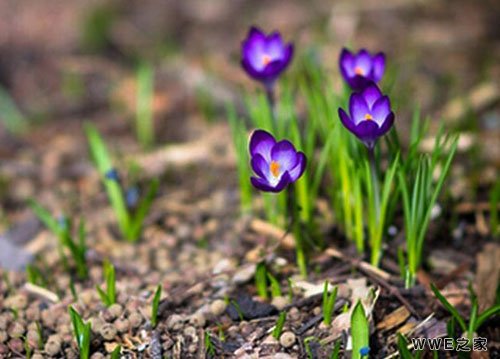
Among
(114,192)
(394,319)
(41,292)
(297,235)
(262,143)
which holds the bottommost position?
(394,319)

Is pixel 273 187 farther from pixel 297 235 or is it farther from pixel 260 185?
pixel 297 235

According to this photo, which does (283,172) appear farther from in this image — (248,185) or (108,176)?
(108,176)

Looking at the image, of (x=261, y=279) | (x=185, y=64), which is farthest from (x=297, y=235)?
(x=185, y=64)

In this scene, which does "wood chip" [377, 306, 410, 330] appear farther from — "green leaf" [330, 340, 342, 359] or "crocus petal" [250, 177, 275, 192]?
"crocus petal" [250, 177, 275, 192]

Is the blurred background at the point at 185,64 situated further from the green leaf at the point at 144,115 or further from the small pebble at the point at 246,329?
the small pebble at the point at 246,329

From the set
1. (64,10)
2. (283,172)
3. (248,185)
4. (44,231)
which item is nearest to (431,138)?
(248,185)
